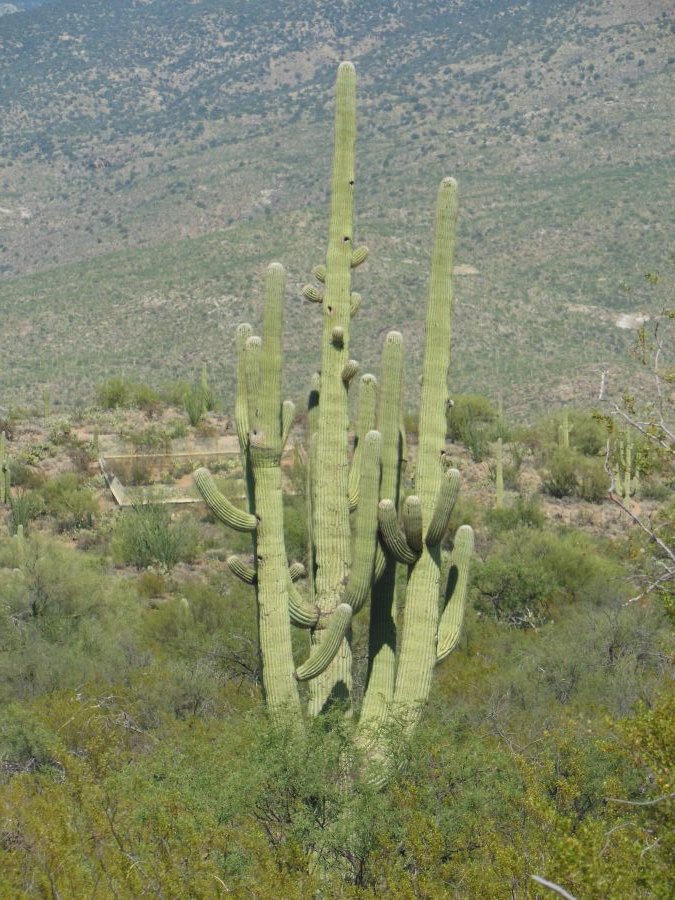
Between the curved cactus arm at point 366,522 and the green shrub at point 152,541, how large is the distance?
471 inches

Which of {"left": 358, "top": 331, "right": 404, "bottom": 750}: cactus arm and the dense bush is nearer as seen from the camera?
{"left": 358, "top": 331, "right": 404, "bottom": 750}: cactus arm

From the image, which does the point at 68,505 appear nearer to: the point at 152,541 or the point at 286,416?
the point at 152,541

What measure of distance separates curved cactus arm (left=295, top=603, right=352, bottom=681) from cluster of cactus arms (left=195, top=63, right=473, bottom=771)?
0.04 feet

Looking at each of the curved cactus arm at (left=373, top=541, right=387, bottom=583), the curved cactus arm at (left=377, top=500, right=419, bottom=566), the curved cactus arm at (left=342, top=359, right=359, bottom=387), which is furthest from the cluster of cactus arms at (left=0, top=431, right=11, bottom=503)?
Result: the curved cactus arm at (left=377, top=500, right=419, bottom=566)

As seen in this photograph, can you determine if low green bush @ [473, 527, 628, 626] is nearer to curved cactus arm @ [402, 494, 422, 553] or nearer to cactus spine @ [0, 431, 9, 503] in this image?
curved cactus arm @ [402, 494, 422, 553]

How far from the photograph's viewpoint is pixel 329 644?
32.2ft

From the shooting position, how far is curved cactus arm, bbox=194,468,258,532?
9.63 metres

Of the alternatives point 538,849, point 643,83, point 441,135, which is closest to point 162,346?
point 441,135

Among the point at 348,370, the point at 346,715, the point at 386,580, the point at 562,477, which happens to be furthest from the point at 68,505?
the point at 348,370

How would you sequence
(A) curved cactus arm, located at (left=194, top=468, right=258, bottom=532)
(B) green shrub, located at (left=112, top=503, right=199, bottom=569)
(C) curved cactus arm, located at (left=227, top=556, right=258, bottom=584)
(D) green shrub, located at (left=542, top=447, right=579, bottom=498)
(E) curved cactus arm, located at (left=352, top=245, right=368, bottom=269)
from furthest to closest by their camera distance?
(D) green shrub, located at (left=542, top=447, right=579, bottom=498), (B) green shrub, located at (left=112, top=503, right=199, bottom=569), (E) curved cactus arm, located at (left=352, top=245, right=368, bottom=269), (C) curved cactus arm, located at (left=227, top=556, right=258, bottom=584), (A) curved cactus arm, located at (left=194, top=468, right=258, bottom=532)

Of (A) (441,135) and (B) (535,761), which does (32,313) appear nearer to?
(A) (441,135)

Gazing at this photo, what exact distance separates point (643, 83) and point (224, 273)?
30636 mm

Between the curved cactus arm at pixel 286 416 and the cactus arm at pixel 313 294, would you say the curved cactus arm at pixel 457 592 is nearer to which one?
the curved cactus arm at pixel 286 416

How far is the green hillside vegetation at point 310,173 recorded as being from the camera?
4822 centimetres
